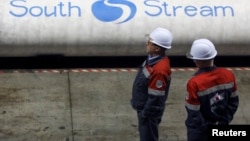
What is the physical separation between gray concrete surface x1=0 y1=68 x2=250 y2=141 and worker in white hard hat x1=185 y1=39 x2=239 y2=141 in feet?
7.43

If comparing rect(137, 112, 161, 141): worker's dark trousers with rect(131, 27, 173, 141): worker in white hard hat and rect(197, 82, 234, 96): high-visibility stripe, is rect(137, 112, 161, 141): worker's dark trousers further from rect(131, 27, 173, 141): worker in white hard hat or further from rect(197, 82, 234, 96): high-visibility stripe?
rect(197, 82, 234, 96): high-visibility stripe

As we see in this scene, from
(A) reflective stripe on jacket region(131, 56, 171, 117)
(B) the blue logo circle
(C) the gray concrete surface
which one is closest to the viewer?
(A) reflective stripe on jacket region(131, 56, 171, 117)

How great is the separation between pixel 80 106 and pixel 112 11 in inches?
86.4

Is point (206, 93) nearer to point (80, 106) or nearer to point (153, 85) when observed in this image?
point (153, 85)

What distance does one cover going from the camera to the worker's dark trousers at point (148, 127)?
6.54m

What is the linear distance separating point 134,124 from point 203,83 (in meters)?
2.91

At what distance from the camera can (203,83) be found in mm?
5391

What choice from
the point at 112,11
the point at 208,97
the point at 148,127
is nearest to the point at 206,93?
the point at 208,97

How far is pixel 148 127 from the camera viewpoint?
6613 millimetres

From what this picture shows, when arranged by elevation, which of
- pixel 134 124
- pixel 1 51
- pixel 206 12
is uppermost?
pixel 206 12

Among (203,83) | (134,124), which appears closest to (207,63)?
(203,83)

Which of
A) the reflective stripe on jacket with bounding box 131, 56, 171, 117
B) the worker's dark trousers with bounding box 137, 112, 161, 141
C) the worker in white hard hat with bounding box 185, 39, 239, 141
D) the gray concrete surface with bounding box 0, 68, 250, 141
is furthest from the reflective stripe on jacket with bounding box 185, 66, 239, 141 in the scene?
the gray concrete surface with bounding box 0, 68, 250, 141

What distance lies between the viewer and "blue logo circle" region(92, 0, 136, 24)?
9906 mm

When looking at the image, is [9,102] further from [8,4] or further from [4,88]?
[8,4]
